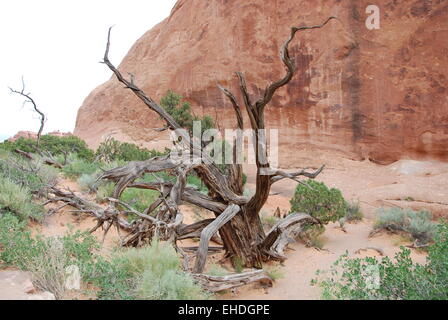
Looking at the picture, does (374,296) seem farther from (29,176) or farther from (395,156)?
(395,156)

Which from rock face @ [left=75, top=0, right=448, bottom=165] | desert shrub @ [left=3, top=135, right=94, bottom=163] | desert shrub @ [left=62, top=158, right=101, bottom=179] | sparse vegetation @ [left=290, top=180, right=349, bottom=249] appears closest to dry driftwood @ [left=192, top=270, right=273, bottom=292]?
sparse vegetation @ [left=290, top=180, right=349, bottom=249]

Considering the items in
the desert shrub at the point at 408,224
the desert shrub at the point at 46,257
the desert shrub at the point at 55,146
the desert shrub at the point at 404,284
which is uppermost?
the desert shrub at the point at 55,146

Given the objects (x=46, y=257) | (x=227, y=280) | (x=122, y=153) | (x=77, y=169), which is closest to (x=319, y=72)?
(x=122, y=153)

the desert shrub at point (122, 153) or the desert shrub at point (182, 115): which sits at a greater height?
the desert shrub at point (182, 115)

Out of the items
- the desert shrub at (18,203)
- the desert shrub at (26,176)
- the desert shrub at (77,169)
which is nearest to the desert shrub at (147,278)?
the desert shrub at (18,203)

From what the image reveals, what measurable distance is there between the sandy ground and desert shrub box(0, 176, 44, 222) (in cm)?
25

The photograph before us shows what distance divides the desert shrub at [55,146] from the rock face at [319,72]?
3.95 m

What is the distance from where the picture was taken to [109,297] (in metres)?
3.28

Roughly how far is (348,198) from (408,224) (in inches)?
196

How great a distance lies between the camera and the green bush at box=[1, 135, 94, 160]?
43.8 ft

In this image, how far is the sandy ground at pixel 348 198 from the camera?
16.1 ft

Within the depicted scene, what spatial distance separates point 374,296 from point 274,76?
15.7 metres

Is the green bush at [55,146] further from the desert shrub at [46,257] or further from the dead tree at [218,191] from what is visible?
the desert shrub at [46,257]

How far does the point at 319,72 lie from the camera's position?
54.2ft
